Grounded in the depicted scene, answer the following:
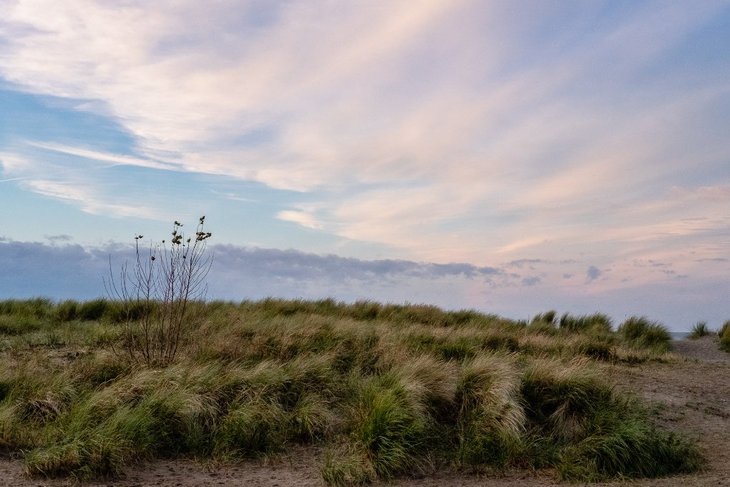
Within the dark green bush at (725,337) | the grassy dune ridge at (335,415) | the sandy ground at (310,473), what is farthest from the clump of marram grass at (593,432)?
the dark green bush at (725,337)

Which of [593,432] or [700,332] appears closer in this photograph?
[593,432]

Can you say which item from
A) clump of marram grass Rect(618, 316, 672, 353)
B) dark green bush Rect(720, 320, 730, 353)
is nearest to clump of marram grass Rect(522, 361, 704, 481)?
clump of marram grass Rect(618, 316, 672, 353)

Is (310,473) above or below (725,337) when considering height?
below

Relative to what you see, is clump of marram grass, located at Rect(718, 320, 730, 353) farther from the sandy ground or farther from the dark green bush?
the sandy ground

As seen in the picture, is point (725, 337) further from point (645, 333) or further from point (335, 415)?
point (335, 415)

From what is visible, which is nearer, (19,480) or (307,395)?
(19,480)

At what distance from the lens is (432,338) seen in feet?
36.9

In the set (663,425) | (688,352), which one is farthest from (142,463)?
(688,352)

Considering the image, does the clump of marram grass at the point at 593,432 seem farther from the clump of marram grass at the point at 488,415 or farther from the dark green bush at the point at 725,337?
the dark green bush at the point at 725,337

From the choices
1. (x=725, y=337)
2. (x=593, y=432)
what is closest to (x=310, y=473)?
(x=593, y=432)

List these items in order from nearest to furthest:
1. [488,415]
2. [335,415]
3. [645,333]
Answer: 1. [488,415]
2. [335,415]
3. [645,333]

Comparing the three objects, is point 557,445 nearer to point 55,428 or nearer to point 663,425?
point 663,425

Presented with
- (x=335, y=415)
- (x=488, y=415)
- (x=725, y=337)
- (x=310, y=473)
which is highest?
(x=725, y=337)

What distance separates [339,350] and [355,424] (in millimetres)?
2799
